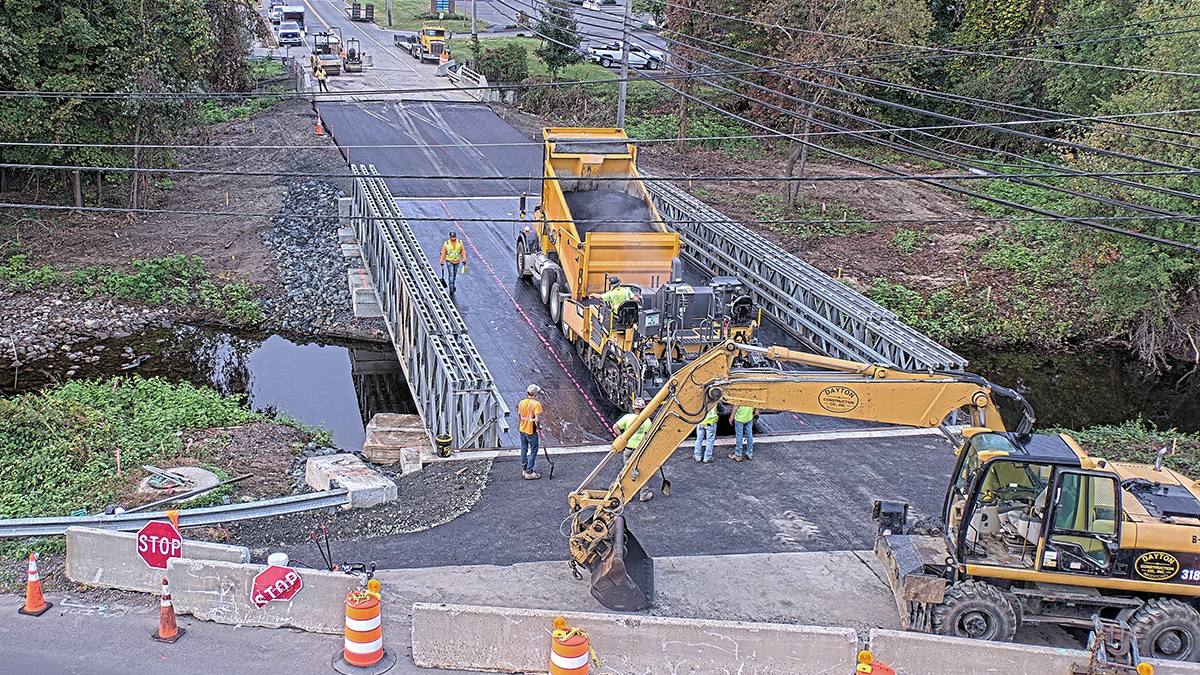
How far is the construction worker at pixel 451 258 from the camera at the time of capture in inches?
974

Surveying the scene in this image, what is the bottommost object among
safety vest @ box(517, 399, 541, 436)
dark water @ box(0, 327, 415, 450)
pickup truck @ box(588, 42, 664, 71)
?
dark water @ box(0, 327, 415, 450)

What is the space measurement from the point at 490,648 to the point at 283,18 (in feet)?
208

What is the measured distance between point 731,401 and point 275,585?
539cm

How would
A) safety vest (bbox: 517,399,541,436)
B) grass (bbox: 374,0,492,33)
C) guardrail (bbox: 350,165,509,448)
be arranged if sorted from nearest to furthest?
safety vest (bbox: 517,399,541,436)
guardrail (bbox: 350,165,509,448)
grass (bbox: 374,0,492,33)

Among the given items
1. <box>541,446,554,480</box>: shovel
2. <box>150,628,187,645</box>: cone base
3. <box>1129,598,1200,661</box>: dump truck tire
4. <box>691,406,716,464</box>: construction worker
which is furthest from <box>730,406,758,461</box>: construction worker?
<box>150,628,187,645</box>: cone base

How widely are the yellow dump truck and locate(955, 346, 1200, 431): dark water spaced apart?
9682 mm

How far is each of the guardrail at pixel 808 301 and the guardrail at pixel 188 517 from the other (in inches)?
393

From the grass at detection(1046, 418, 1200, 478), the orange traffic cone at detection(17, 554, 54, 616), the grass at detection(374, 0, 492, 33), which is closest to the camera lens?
the orange traffic cone at detection(17, 554, 54, 616)

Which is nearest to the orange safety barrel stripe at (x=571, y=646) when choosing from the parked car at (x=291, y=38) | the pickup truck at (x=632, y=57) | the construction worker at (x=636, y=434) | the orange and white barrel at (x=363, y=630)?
the orange and white barrel at (x=363, y=630)

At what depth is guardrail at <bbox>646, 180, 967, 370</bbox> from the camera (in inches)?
799

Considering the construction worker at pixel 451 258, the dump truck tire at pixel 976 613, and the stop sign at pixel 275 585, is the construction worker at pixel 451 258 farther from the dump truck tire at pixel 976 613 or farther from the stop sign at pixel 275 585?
the dump truck tire at pixel 976 613

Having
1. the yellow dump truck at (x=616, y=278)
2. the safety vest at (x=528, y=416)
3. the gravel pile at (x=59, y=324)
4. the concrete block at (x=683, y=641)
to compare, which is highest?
the yellow dump truck at (x=616, y=278)

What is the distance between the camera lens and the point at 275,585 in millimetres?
11656

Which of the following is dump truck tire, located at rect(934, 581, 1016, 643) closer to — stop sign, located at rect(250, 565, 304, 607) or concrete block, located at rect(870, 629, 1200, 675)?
concrete block, located at rect(870, 629, 1200, 675)
